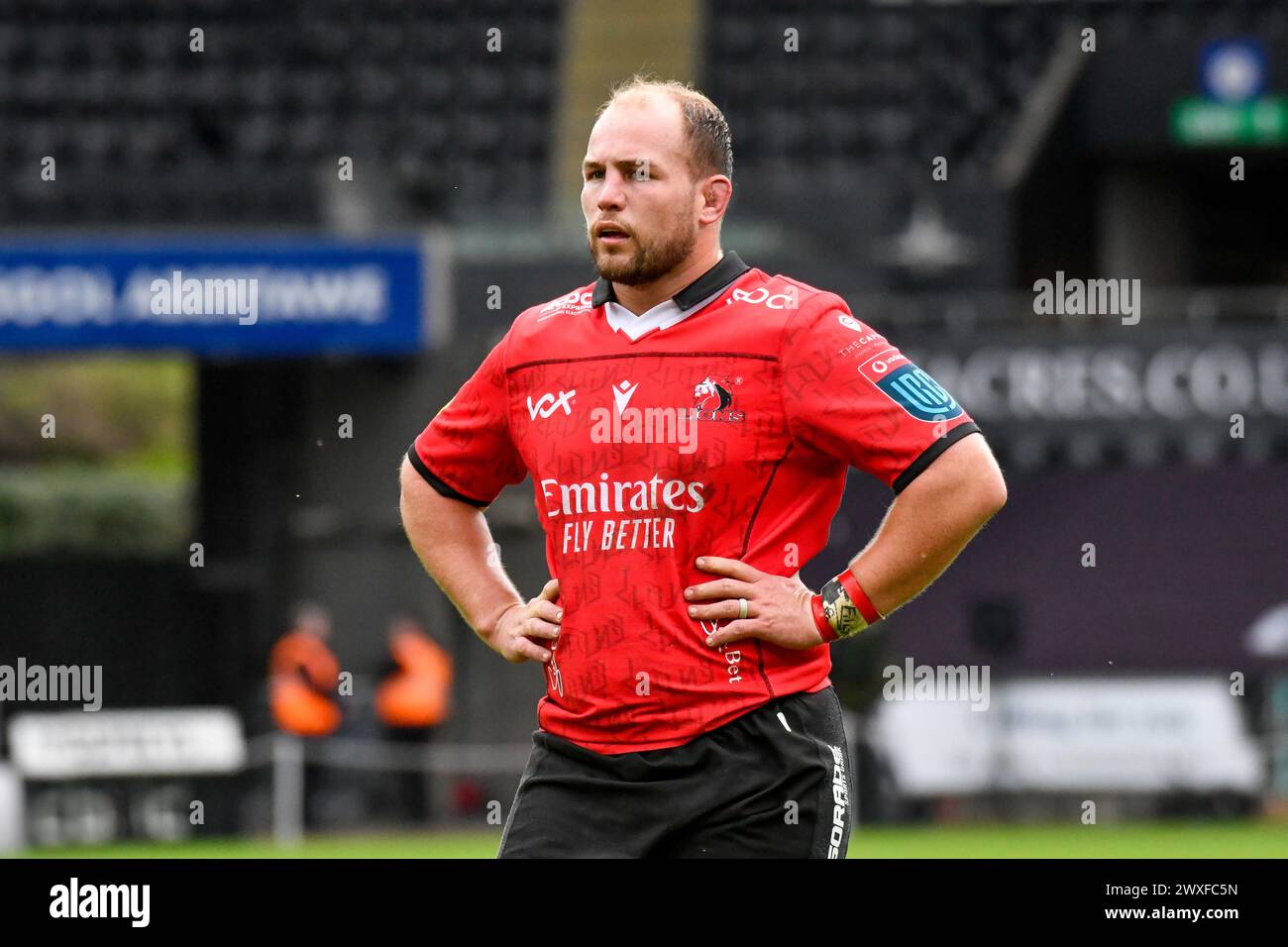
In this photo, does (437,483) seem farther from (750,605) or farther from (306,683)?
(306,683)

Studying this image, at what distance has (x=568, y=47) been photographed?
62.8 feet

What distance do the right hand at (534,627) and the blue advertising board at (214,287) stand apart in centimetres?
Result: 989

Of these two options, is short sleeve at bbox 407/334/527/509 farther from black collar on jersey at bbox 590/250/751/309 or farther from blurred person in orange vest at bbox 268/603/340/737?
blurred person in orange vest at bbox 268/603/340/737

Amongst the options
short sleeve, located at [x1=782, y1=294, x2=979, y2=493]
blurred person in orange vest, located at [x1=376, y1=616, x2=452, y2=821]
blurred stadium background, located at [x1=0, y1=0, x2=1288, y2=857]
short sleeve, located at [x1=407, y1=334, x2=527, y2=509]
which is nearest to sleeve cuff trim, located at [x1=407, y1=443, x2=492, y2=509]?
short sleeve, located at [x1=407, y1=334, x2=527, y2=509]

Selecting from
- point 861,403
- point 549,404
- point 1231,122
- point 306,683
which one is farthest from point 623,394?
point 1231,122

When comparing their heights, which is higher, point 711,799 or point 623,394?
point 623,394

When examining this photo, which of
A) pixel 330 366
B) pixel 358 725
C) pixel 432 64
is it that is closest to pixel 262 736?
pixel 358 725

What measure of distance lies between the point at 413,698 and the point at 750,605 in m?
10.8

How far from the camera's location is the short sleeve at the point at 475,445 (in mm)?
4648

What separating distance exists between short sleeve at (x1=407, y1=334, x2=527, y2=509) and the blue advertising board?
9582 mm

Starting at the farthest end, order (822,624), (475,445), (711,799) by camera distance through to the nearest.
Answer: (475,445), (822,624), (711,799)

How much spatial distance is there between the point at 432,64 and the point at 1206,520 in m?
7.38

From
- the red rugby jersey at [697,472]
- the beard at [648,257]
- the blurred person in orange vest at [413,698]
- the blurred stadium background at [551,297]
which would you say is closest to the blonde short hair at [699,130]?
the beard at [648,257]

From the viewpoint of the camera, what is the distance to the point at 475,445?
15.5 feet
